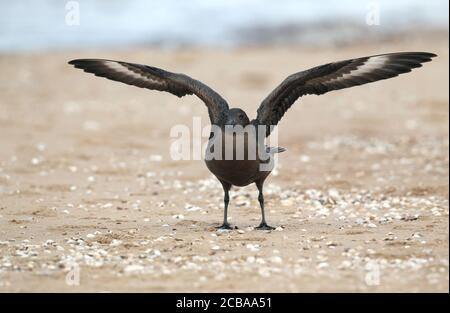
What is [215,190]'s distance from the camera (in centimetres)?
1031

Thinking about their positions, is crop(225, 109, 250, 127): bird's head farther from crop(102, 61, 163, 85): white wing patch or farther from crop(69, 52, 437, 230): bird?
crop(102, 61, 163, 85): white wing patch

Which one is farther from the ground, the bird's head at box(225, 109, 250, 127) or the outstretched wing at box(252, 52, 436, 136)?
the outstretched wing at box(252, 52, 436, 136)

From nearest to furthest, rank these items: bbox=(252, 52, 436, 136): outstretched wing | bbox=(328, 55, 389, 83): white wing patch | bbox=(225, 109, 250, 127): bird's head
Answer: bbox=(225, 109, 250, 127): bird's head < bbox=(252, 52, 436, 136): outstretched wing < bbox=(328, 55, 389, 83): white wing patch

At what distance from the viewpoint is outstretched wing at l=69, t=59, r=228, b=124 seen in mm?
7684

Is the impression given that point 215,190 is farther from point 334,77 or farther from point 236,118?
point 236,118

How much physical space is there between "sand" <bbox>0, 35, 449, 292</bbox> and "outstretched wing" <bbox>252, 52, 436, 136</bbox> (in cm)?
118

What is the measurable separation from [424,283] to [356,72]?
2.98 metres

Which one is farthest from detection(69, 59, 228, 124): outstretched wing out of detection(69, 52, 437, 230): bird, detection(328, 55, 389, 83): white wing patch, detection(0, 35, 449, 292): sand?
detection(328, 55, 389, 83): white wing patch

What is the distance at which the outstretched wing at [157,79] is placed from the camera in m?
7.68

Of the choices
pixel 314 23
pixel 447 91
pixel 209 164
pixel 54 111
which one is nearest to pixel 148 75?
pixel 209 164

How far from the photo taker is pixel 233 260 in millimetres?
6395

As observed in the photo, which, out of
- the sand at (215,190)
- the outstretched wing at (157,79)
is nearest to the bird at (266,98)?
the outstretched wing at (157,79)

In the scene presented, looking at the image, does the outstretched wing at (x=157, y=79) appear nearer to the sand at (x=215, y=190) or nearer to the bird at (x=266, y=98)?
the bird at (x=266, y=98)
